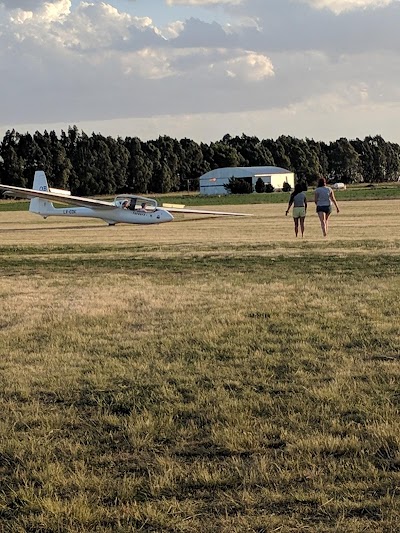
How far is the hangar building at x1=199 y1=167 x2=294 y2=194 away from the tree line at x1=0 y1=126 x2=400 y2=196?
4.96 meters

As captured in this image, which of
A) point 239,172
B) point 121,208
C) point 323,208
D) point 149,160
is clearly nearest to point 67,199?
point 121,208

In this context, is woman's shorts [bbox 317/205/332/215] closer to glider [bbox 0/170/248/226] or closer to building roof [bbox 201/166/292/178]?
glider [bbox 0/170/248/226]

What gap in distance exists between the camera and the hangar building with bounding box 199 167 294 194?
12362cm

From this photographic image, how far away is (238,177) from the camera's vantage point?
4953 inches

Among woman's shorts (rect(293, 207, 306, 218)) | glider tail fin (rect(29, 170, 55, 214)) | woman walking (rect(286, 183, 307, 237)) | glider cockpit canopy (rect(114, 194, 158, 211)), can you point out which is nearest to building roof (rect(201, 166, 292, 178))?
glider tail fin (rect(29, 170, 55, 214))

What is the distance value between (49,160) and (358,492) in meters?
106

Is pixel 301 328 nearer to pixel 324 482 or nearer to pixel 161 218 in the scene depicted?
pixel 324 482

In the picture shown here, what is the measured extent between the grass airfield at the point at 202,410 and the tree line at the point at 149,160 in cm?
9473

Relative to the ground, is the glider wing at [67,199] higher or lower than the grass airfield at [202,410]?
higher

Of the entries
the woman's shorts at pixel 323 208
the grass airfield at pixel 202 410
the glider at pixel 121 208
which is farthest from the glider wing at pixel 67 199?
the grass airfield at pixel 202 410

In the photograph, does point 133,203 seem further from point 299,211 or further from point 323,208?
point 323,208

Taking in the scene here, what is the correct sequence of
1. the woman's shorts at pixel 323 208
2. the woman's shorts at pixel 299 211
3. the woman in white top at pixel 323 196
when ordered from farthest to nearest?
the woman's shorts at pixel 299 211
the woman's shorts at pixel 323 208
the woman in white top at pixel 323 196

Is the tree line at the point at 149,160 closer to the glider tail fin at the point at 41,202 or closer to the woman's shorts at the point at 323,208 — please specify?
the glider tail fin at the point at 41,202

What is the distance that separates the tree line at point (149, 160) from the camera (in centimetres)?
10425
